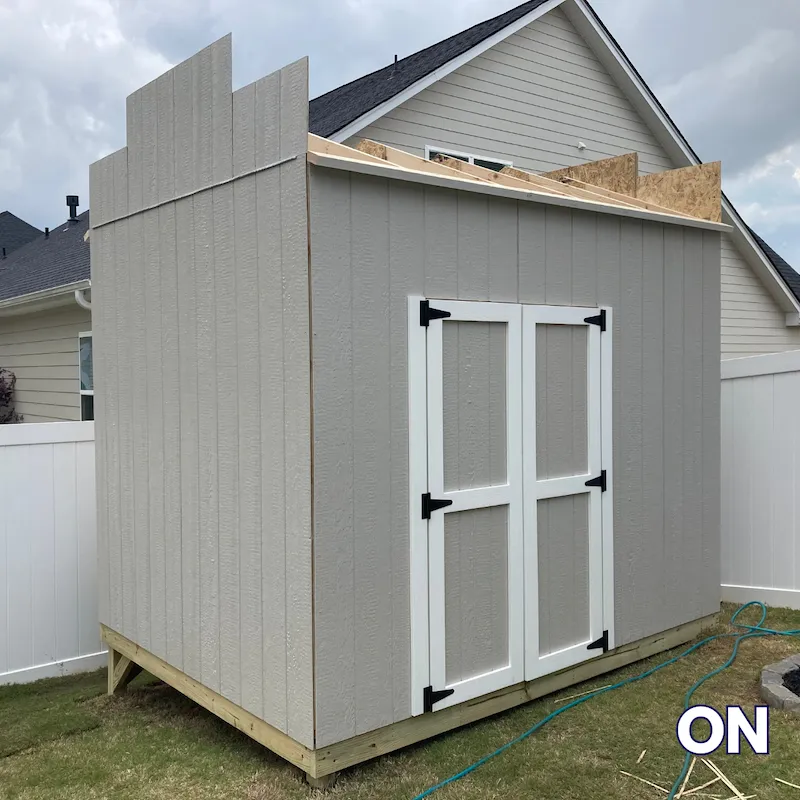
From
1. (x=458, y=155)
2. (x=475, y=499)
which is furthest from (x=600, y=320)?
(x=458, y=155)

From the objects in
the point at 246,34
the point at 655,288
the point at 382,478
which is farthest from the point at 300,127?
the point at 655,288

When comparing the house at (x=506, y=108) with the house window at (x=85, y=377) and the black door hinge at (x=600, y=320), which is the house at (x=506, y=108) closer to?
the house window at (x=85, y=377)

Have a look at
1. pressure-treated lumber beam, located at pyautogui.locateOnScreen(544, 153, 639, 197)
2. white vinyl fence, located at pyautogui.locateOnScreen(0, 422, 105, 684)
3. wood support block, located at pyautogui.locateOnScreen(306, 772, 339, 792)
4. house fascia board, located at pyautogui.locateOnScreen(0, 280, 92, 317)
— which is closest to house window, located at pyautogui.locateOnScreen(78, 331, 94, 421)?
house fascia board, located at pyautogui.locateOnScreen(0, 280, 92, 317)

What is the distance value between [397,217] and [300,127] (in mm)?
548

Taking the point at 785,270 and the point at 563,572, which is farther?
the point at 785,270

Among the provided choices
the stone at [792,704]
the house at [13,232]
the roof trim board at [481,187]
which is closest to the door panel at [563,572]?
the stone at [792,704]

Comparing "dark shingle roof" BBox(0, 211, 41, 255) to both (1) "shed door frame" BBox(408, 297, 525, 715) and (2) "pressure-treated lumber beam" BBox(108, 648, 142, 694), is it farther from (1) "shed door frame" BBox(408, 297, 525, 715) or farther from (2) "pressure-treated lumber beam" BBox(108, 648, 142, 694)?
(1) "shed door frame" BBox(408, 297, 525, 715)

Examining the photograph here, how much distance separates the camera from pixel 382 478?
3.34m

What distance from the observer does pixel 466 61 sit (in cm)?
860

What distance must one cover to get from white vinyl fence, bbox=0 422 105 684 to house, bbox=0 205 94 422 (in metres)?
3.57

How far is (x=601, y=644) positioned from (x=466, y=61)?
657 centimetres

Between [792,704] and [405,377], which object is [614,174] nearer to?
[405,377]

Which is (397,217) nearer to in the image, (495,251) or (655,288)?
(495,251)

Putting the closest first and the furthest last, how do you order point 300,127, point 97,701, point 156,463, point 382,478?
point 300,127 → point 382,478 → point 156,463 → point 97,701
